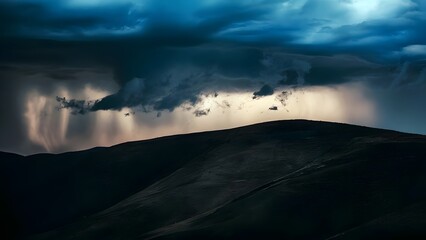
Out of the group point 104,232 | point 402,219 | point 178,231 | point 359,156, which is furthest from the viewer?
point 359,156

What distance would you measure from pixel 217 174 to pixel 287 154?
21.5 meters

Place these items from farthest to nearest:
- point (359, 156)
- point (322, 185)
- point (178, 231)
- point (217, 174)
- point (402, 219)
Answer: point (217, 174) < point (359, 156) < point (322, 185) < point (178, 231) < point (402, 219)

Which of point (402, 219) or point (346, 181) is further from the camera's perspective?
point (346, 181)

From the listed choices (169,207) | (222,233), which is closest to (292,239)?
(222,233)

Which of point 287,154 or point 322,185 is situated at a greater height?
point 287,154

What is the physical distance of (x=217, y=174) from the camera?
16925 cm

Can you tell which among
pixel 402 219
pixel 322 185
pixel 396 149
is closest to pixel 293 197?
pixel 322 185

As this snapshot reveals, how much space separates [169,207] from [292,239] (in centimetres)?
4426

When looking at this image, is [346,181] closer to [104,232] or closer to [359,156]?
[359,156]

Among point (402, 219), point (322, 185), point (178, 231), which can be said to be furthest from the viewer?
point (322, 185)

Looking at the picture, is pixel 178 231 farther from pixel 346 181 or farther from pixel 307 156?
pixel 307 156

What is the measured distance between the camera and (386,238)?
93.2 meters

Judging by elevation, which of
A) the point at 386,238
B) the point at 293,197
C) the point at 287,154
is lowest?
the point at 386,238

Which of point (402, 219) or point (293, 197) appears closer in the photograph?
point (402, 219)
